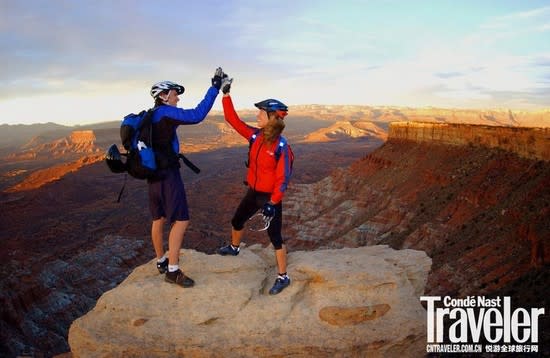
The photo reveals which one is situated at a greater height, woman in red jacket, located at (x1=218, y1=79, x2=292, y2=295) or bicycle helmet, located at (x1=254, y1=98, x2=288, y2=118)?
bicycle helmet, located at (x1=254, y1=98, x2=288, y2=118)

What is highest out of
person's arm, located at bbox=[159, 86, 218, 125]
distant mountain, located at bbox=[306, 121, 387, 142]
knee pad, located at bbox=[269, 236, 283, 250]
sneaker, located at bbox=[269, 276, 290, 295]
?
distant mountain, located at bbox=[306, 121, 387, 142]

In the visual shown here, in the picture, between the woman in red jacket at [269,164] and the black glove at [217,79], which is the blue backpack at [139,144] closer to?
the black glove at [217,79]

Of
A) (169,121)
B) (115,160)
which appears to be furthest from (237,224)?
(115,160)

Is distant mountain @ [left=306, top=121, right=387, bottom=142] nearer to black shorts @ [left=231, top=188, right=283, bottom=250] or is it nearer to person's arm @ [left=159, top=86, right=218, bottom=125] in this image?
black shorts @ [left=231, top=188, right=283, bottom=250]

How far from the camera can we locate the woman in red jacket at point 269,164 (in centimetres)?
569

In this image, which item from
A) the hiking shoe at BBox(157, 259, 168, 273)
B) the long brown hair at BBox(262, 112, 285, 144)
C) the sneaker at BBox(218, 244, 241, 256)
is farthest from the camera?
the sneaker at BBox(218, 244, 241, 256)

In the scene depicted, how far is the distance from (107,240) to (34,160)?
84.3 meters

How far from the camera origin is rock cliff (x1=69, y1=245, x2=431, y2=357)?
5715 millimetres

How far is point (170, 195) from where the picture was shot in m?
5.73

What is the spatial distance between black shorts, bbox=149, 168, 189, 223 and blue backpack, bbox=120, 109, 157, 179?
0.33 m

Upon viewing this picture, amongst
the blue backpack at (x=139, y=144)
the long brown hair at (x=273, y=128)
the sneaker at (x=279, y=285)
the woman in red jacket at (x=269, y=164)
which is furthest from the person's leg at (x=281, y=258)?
the blue backpack at (x=139, y=144)

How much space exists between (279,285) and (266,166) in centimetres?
190

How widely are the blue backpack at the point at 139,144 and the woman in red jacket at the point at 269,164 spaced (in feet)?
3.91

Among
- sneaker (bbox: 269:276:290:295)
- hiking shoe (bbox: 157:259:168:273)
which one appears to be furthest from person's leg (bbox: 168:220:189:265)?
sneaker (bbox: 269:276:290:295)
